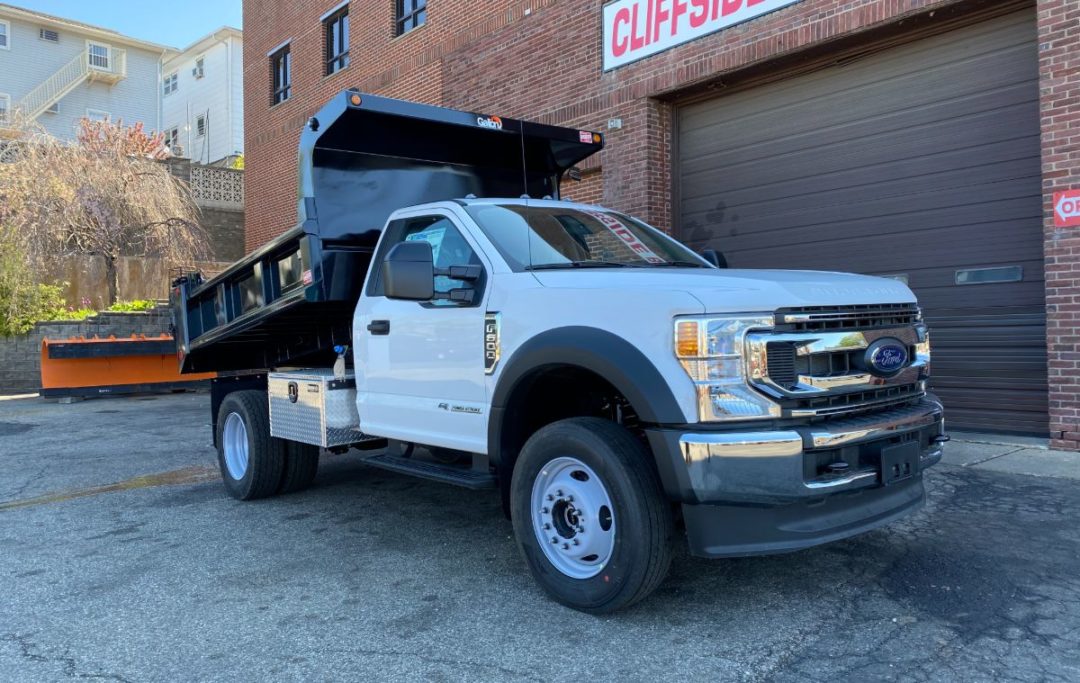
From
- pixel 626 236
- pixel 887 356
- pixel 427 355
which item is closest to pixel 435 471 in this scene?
pixel 427 355

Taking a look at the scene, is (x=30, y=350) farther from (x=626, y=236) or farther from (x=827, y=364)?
(x=827, y=364)

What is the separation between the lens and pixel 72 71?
3650 cm

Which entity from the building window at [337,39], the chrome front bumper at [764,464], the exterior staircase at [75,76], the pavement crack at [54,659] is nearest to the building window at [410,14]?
the building window at [337,39]

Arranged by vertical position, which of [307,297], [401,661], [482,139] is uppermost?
[482,139]

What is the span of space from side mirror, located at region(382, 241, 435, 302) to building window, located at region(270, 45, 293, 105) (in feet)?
58.2

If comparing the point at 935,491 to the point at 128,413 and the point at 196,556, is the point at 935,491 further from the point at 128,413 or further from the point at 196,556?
the point at 128,413

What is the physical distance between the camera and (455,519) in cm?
574

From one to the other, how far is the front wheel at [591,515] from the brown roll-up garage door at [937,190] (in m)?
5.77

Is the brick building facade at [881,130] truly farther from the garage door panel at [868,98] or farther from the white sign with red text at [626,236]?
the white sign with red text at [626,236]

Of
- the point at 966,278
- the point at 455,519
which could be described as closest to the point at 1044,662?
the point at 455,519

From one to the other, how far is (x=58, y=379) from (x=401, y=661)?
579 inches

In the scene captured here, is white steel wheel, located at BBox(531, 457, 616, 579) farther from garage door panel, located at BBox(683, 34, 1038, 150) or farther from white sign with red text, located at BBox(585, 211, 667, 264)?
garage door panel, located at BBox(683, 34, 1038, 150)

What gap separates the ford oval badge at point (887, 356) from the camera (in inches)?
146

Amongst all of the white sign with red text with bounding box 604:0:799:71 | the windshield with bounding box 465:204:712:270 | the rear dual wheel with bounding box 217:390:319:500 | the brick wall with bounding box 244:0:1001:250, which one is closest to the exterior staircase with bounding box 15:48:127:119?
the brick wall with bounding box 244:0:1001:250
